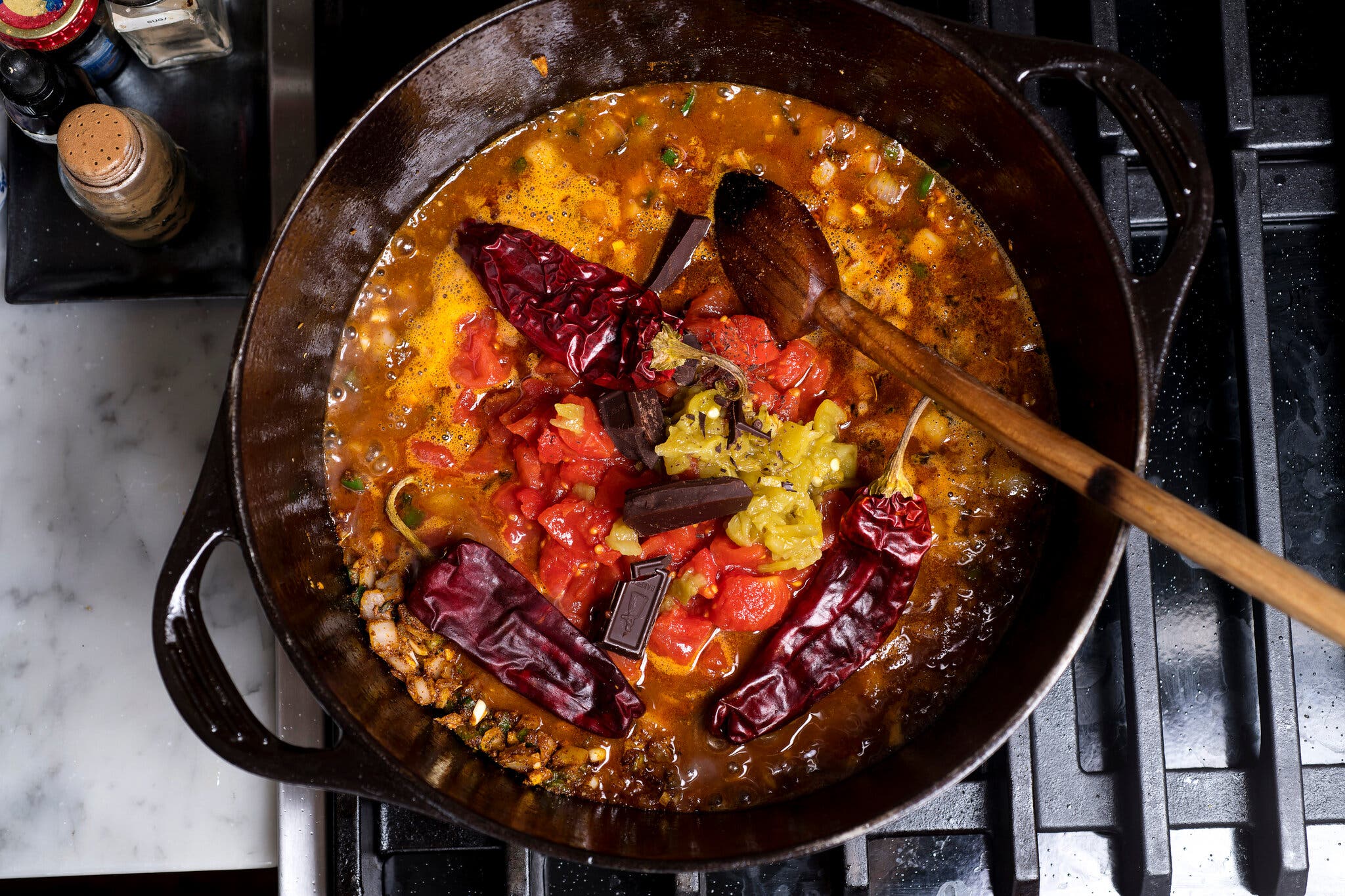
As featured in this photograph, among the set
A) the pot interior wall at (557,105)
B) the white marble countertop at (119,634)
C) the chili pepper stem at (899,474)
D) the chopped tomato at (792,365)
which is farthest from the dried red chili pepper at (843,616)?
the white marble countertop at (119,634)

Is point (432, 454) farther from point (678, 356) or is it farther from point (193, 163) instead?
point (193, 163)

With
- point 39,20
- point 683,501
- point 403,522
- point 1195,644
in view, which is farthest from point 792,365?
point 39,20

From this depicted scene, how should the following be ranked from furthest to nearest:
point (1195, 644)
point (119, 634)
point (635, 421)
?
1. point (119, 634)
2. point (1195, 644)
3. point (635, 421)

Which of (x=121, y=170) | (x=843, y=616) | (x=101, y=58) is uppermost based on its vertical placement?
(x=101, y=58)

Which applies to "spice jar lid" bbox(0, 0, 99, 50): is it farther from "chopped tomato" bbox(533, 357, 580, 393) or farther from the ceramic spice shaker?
"chopped tomato" bbox(533, 357, 580, 393)

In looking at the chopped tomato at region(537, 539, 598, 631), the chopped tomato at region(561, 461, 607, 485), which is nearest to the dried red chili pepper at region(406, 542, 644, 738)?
the chopped tomato at region(537, 539, 598, 631)

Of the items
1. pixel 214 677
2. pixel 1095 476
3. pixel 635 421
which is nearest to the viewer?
pixel 1095 476

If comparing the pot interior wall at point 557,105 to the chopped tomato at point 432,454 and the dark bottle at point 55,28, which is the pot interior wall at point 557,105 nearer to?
the chopped tomato at point 432,454
